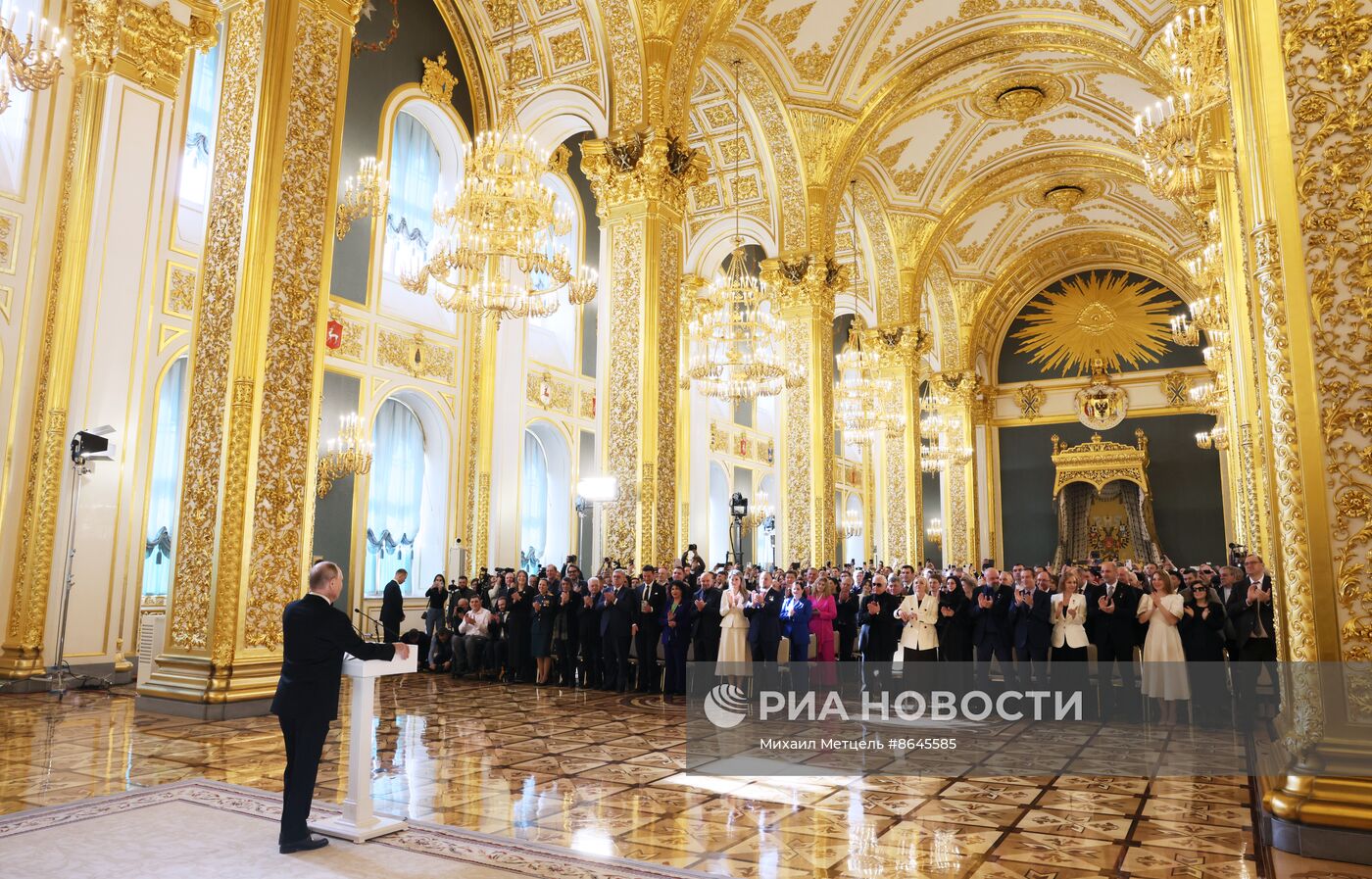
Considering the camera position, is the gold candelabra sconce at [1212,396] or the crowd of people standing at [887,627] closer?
the crowd of people standing at [887,627]

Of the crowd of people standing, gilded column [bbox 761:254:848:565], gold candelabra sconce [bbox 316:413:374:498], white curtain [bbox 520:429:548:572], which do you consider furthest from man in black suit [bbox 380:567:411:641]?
gilded column [bbox 761:254:848:565]

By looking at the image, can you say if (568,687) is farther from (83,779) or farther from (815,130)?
(815,130)

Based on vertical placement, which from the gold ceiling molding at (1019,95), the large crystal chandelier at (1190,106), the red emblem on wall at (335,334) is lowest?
the red emblem on wall at (335,334)

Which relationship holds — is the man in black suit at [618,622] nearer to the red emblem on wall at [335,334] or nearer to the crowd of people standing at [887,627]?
the crowd of people standing at [887,627]

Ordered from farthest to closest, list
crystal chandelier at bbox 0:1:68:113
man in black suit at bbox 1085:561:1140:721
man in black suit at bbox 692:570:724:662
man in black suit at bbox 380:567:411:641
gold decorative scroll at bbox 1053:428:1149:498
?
1. gold decorative scroll at bbox 1053:428:1149:498
2. man in black suit at bbox 380:567:411:641
3. man in black suit at bbox 692:570:724:662
4. man in black suit at bbox 1085:561:1140:721
5. crystal chandelier at bbox 0:1:68:113

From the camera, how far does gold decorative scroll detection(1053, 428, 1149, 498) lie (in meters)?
26.0

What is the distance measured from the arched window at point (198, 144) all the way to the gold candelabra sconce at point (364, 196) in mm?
1668

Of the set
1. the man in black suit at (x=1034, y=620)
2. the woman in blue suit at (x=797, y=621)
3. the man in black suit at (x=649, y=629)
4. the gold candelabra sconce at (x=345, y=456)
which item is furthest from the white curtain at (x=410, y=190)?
the man in black suit at (x=1034, y=620)

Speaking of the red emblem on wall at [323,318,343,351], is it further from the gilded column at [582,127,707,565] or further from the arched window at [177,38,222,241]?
the gilded column at [582,127,707,565]

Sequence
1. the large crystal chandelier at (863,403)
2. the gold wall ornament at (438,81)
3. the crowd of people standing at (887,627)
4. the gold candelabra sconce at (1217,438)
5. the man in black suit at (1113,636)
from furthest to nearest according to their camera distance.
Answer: the gold candelabra sconce at (1217,438) → the large crystal chandelier at (863,403) → the gold wall ornament at (438,81) → the man in black suit at (1113,636) → the crowd of people standing at (887,627)

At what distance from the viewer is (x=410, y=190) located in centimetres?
1440

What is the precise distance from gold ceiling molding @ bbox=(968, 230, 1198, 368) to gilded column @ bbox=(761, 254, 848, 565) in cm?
1098

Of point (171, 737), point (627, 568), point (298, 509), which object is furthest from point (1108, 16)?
point (171, 737)

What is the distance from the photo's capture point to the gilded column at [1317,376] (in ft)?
13.1
